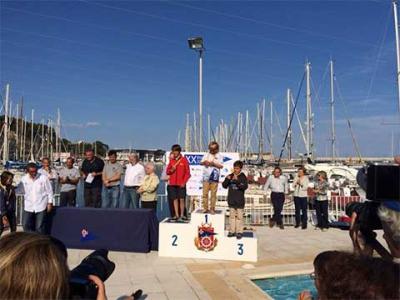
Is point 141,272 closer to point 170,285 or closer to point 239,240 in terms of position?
point 170,285

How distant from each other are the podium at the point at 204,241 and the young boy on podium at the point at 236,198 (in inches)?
9.2

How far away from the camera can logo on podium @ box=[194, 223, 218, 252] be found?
25.9 ft

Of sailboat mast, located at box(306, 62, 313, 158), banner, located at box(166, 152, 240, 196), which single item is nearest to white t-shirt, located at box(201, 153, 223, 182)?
banner, located at box(166, 152, 240, 196)

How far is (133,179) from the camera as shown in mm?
9891

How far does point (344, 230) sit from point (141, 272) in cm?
709

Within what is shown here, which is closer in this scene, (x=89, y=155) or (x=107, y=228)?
(x=107, y=228)

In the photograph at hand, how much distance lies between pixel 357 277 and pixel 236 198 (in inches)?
273

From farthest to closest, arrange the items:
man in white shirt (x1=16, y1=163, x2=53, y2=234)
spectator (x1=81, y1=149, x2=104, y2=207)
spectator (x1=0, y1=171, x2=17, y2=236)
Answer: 1. spectator (x1=81, y1=149, x2=104, y2=207)
2. spectator (x1=0, y1=171, x2=17, y2=236)
3. man in white shirt (x1=16, y1=163, x2=53, y2=234)

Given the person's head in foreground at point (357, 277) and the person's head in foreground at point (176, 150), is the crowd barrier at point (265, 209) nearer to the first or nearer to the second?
the person's head in foreground at point (176, 150)

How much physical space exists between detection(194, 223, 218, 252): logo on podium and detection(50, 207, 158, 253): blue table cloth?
43.7 inches

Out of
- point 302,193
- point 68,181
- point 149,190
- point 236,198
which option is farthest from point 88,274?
point 302,193

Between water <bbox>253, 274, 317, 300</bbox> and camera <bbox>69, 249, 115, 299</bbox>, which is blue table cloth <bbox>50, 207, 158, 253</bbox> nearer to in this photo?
water <bbox>253, 274, 317, 300</bbox>

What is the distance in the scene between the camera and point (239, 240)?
7.82m

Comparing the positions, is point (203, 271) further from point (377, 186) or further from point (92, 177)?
point (377, 186)
